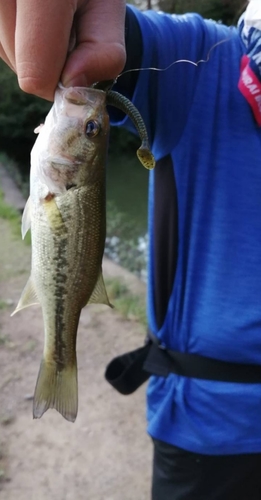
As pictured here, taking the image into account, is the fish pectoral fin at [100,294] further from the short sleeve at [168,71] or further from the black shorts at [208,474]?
the black shorts at [208,474]

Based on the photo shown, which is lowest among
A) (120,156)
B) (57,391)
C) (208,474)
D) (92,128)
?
(120,156)

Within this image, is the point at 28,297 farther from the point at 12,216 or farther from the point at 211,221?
the point at 12,216

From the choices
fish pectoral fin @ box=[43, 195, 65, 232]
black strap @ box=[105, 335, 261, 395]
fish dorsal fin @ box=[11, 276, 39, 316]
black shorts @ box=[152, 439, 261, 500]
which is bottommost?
black shorts @ box=[152, 439, 261, 500]

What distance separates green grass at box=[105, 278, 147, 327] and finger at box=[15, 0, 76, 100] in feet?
10.3

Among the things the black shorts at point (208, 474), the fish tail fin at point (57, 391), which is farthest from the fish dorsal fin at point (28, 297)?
the black shorts at point (208, 474)

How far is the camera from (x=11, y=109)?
1579 centimetres

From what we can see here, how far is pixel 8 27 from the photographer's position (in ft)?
2.75

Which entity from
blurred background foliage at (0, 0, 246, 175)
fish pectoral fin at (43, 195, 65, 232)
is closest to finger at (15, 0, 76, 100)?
fish pectoral fin at (43, 195, 65, 232)

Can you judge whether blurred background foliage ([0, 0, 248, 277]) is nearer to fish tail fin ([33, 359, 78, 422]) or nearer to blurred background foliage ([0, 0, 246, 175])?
blurred background foliage ([0, 0, 246, 175])

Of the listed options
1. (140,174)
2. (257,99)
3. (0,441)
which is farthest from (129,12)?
(140,174)

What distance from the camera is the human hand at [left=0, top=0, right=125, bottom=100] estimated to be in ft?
2.45

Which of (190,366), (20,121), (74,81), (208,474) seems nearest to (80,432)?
(208,474)

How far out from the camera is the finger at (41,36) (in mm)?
742

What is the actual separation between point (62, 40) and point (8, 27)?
0.14 meters
